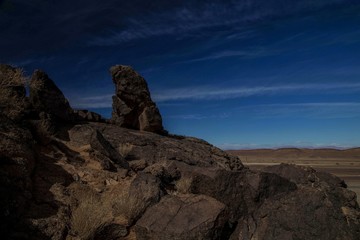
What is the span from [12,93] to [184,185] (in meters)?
6.36

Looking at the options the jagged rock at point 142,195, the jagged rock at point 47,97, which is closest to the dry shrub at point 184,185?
the jagged rock at point 142,195

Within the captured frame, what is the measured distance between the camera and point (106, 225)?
27.7 feet

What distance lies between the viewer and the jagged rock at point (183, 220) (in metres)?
→ 8.01

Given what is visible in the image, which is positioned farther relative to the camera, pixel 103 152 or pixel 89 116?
pixel 89 116

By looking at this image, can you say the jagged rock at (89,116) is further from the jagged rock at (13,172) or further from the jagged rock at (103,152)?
the jagged rock at (13,172)

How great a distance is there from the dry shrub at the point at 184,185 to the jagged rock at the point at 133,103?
30.7 ft

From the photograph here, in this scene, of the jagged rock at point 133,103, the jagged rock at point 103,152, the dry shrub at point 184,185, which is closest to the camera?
the dry shrub at point 184,185

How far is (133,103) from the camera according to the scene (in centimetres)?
2072

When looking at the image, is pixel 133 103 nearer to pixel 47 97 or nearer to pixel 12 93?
pixel 47 97

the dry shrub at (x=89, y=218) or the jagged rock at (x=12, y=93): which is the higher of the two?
the jagged rock at (x=12, y=93)

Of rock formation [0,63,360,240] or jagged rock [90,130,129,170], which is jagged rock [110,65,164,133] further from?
rock formation [0,63,360,240]

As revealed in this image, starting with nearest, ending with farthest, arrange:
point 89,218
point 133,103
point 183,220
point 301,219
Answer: point 89,218 < point 183,220 < point 301,219 < point 133,103

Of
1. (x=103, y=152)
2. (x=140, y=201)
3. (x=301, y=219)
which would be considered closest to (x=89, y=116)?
(x=103, y=152)

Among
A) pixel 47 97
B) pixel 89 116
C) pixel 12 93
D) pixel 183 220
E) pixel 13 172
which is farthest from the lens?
pixel 89 116
